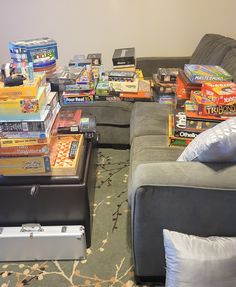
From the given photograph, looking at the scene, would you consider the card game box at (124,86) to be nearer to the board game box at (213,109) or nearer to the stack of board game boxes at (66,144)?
the stack of board game boxes at (66,144)

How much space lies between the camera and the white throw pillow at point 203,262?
1195 mm

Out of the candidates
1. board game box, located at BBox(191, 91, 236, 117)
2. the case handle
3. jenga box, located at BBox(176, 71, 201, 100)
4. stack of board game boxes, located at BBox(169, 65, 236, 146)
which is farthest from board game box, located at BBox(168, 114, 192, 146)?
the case handle

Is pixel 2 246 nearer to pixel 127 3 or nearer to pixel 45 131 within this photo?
pixel 45 131

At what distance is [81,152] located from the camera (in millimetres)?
1840

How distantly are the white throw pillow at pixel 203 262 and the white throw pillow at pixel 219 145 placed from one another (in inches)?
13.1

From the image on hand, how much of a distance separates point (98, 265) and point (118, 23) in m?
2.56

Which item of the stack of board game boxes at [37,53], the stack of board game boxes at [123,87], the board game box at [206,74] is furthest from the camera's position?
the stack of board game boxes at [123,87]

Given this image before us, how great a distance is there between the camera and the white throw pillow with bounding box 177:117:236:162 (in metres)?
1.22

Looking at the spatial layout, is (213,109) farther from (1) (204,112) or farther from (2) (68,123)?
(2) (68,123)

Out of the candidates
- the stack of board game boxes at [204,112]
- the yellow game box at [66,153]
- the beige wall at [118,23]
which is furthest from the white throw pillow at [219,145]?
the beige wall at [118,23]

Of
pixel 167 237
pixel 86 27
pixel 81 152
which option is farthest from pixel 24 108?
pixel 86 27

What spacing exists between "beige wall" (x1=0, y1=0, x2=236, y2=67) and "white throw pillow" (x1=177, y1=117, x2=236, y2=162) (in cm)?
231

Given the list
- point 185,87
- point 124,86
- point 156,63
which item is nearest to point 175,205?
point 185,87

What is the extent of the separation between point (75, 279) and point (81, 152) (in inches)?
27.1
